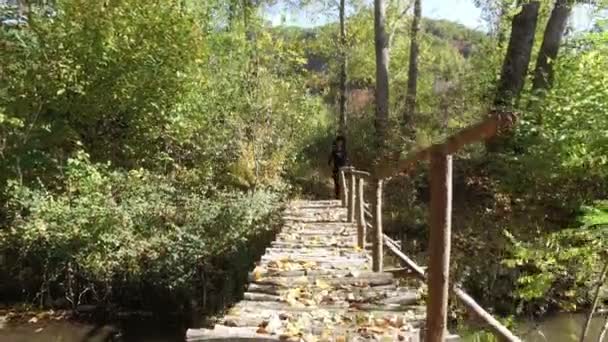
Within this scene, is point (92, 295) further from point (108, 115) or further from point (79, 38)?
point (79, 38)

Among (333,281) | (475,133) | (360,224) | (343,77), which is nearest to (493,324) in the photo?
(475,133)

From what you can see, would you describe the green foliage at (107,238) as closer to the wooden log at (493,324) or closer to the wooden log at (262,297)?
the wooden log at (262,297)

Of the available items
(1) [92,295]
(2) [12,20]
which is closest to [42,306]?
(1) [92,295]

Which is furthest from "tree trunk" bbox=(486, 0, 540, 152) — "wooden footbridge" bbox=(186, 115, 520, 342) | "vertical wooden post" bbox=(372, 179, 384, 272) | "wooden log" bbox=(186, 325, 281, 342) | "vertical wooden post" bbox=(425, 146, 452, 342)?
"vertical wooden post" bbox=(425, 146, 452, 342)

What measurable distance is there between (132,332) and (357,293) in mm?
6651

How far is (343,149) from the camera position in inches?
549

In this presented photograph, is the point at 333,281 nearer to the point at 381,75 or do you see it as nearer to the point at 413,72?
the point at 381,75

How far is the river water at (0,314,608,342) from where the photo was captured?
31.5 feet

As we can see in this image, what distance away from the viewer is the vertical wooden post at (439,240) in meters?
2.68

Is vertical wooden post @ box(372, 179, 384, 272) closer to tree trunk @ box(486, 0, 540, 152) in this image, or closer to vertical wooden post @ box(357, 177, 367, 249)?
vertical wooden post @ box(357, 177, 367, 249)

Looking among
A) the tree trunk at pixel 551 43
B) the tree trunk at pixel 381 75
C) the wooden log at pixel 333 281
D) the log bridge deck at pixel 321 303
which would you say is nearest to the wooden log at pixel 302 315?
the log bridge deck at pixel 321 303

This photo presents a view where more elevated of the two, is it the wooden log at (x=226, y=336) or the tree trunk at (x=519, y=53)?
the tree trunk at (x=519, y=53)

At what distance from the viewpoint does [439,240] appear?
2746 mm

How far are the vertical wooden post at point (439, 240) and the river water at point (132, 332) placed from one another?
23.3 feet
